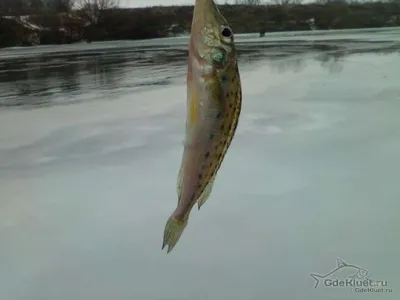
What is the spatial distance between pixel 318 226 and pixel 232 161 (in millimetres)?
253

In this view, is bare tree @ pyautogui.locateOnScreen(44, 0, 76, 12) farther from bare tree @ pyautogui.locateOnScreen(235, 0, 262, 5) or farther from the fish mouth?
the fish mouth

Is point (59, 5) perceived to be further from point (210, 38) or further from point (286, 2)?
point (210, 38)

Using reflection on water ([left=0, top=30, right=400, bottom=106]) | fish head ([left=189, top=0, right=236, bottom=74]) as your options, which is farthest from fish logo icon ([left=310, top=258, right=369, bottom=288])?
fish head ([left=189, top=0, right=236, bottom=74])

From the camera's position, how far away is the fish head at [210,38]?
41 cm

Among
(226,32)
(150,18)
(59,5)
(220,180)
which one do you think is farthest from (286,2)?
(226,32)

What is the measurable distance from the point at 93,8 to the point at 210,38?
1016mm

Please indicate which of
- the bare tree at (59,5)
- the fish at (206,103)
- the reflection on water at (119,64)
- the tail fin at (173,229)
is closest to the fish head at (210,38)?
the fish at (206,103)

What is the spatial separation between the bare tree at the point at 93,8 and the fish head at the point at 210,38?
0.90 m

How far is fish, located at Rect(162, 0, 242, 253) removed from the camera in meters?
0.42

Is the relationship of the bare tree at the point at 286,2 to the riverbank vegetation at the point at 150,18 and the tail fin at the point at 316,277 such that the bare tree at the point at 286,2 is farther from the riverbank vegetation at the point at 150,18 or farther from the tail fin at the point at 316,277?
the tail fin at the point at 316,277

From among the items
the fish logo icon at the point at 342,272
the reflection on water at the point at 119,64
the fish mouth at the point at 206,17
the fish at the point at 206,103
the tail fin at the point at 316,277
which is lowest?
the tail fin at the point at 316,277

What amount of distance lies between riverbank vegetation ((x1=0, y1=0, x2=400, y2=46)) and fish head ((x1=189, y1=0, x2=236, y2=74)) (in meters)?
0.76

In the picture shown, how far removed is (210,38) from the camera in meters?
0.42

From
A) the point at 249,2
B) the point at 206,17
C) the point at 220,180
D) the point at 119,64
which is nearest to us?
the point at 206,17
